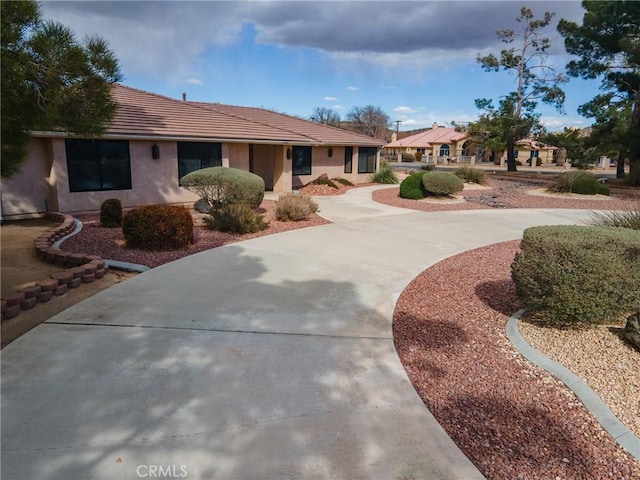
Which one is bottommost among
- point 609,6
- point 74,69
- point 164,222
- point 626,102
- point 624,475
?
point 624,475

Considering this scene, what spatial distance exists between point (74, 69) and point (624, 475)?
650cm

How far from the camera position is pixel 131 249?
855cm

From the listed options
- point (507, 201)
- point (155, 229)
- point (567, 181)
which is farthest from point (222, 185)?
point (567, 181)

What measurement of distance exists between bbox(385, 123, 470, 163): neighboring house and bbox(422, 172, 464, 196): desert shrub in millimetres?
43184

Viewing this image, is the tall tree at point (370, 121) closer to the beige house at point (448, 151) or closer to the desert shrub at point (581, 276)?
the beige house at point (448, 151)

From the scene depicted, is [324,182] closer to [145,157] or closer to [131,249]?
[145,157]

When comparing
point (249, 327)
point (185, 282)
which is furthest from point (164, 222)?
point (249, 327)

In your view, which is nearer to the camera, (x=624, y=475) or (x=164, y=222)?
(x=624, y=475)

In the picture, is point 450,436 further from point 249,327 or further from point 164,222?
point 164,222

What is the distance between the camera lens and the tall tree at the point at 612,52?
23.4 metres

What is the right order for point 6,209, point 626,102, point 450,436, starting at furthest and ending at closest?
point 626,102, point 6,209, point 450,436

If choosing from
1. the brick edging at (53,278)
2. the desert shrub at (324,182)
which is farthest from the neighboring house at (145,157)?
the brick edging at (53,278)

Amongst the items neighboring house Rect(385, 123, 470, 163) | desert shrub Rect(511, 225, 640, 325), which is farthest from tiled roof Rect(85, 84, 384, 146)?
neighboring house Rect(385, 123, 470, 163)

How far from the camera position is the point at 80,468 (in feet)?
9.04
